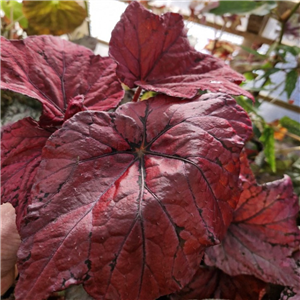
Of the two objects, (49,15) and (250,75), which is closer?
(49,15)

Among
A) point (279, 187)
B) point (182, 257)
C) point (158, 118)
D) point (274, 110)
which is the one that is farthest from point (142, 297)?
point (274, 110)

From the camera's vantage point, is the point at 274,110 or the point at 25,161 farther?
the point at 274,110

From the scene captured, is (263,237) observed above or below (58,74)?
below

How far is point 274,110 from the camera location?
1.68 metres

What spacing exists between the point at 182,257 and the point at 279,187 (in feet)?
1.23

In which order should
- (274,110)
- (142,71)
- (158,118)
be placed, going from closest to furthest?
(158,118) < (142,71) < (274,110)

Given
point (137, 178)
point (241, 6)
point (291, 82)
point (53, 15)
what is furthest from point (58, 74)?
point (291, 82)

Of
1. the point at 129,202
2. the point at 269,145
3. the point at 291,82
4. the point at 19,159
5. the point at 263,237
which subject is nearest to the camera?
the point at 129,202

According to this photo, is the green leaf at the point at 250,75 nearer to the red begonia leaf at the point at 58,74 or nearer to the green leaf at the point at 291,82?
the green leaf at the point at 291,82

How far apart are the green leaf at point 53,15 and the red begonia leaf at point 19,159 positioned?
55cm

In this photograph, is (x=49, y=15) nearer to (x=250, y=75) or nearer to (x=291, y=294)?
(x=250, y=75)

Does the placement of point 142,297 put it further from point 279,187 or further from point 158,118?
point 279,187

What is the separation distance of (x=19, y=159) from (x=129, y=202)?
27cm

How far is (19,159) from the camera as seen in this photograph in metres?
0.58
